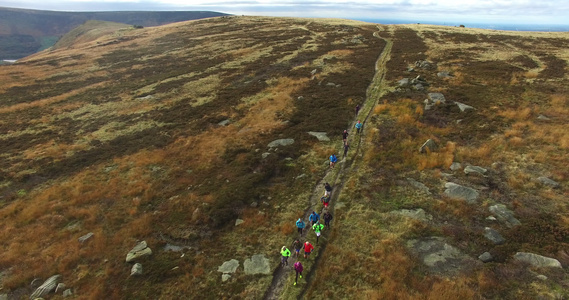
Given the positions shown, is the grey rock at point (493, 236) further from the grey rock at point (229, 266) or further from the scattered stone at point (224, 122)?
the scattered stone at point (224, 122)

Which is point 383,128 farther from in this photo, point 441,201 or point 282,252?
point 282,252

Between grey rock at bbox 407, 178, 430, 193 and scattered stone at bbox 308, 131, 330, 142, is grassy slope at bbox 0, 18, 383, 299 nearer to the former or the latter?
scattered stone at bbox 308, 131, 330, 142

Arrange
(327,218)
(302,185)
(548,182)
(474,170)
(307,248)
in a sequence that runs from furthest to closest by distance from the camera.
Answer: (302,185) → (474,170) → (548,182) → (327,218) → (307,248)

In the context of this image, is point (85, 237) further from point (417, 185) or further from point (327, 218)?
point (417, 185)

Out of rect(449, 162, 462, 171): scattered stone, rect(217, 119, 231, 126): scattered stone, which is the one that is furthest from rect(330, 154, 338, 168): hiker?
rect(217, 119, 231, 126): scattered stone

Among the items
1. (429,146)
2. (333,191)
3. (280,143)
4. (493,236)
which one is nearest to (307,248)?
(333,191)

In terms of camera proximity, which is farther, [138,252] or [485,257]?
[138,252]

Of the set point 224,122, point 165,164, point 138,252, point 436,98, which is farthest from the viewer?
point 224,122
